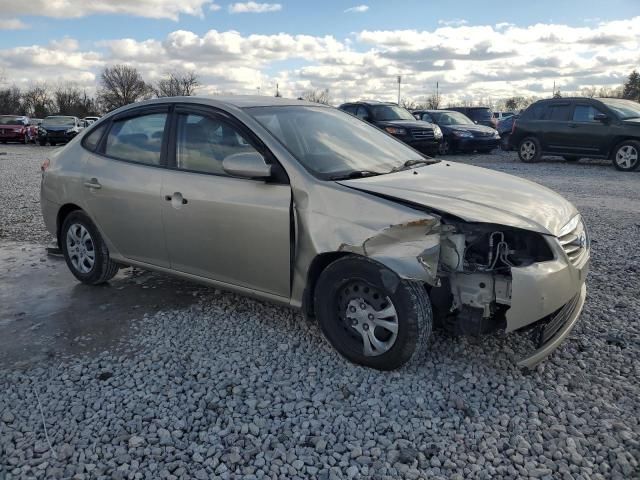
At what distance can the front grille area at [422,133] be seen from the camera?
15.8 metres

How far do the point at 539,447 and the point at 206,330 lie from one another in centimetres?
241

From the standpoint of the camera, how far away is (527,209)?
3.46 m

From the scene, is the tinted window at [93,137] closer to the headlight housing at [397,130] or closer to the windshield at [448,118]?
the headlight housing at [397,130]

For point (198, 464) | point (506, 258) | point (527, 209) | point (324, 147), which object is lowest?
point (198, 464)

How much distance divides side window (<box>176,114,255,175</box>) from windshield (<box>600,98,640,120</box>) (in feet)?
40.3

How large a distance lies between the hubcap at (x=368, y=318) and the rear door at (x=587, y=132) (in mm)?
12405

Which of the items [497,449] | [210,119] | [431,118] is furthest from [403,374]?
[431,118]

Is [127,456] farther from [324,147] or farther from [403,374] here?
[324,147]

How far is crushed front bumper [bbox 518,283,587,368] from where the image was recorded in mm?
3275

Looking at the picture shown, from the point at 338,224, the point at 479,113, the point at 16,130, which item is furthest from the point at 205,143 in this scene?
the point at 16,130

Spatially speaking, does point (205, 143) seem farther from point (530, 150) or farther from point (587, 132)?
point (530, 150)

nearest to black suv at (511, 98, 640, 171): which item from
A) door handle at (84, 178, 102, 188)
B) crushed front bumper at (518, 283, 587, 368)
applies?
crushed front bumper at (518, 283, 587, 368)

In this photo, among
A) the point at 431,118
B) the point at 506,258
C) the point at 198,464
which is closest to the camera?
the point at 198,464

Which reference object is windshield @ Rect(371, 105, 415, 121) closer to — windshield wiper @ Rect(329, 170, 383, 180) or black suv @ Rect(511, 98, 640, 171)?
black suv @ Rect(511, 98, 640, 171)
